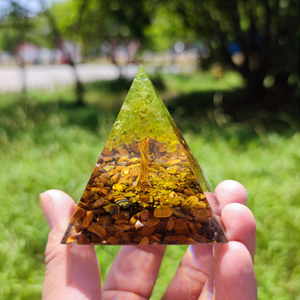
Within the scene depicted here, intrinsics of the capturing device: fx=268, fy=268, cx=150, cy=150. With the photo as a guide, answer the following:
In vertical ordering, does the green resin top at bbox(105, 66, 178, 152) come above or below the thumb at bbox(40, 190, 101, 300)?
above

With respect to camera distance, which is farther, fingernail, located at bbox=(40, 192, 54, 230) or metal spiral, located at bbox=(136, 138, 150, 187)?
fingernail, located at bbox=(40, 192, 54, 230)

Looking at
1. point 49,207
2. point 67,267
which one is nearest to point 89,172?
point 49,207

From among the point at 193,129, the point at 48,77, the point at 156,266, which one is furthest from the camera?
the point at 48,77

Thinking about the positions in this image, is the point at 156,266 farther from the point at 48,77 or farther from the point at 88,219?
the point at 48,77

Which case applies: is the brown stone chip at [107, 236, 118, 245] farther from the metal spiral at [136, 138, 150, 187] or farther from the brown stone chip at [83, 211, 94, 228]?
the metal spiral at [136, 138, 150, 187]

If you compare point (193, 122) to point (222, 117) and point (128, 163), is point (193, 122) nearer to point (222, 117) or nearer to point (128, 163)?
point (222, 117)

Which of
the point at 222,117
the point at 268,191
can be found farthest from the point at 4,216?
Result: the point at 222,117

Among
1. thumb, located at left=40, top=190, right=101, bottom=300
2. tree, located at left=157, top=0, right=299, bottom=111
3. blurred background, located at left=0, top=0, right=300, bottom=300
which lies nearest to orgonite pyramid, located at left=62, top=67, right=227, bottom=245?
thumb, located at left=40, top=190, right=101, bottom=300

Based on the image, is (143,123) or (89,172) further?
(89,172)
